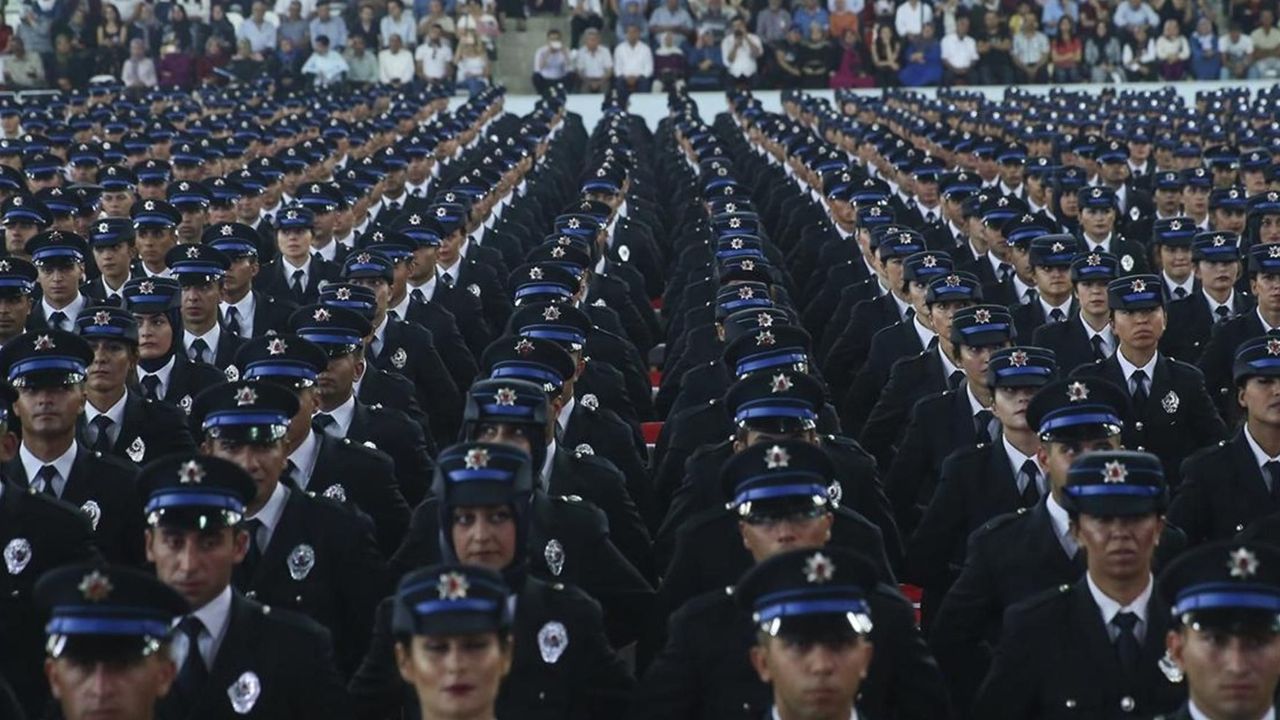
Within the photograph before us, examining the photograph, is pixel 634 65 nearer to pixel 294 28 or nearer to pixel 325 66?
pixel 325 66

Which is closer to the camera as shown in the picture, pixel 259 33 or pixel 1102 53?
pixel 1102 53

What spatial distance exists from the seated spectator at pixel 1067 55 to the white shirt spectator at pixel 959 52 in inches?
55.8

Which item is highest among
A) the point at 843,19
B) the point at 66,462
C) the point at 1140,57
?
the point at 843,19

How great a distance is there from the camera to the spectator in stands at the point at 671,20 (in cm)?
3178

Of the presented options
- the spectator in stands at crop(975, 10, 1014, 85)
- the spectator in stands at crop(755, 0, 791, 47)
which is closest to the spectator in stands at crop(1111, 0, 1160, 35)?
the spectator in stands at crop(975, 10, 1014, 85)

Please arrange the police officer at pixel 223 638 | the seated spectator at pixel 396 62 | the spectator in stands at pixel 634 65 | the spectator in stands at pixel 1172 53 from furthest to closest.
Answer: the seated spectator at pixel 396 62 → the spectator in stands at pixel 1172 53 → the spectator in stands at pixel 634 65 → the police officer at pixel 223 638

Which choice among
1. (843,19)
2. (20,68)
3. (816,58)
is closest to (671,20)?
(816,58)

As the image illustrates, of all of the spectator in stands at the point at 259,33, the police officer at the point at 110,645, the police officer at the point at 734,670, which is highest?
the spectator in stands at the point at 259,33

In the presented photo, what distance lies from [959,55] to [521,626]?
27.9 meters

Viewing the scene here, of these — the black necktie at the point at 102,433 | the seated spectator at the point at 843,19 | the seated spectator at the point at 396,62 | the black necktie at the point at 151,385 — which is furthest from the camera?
the seated spectator at the point at 843,19

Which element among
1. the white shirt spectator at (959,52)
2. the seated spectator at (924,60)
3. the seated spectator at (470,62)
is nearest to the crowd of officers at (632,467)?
the seated spectator at (470,62)

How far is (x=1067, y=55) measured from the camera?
104ft

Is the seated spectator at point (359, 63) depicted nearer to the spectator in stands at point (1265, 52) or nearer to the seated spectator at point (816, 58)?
the seated spectator at point (816, 58)

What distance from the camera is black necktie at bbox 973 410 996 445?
23.7 feet
